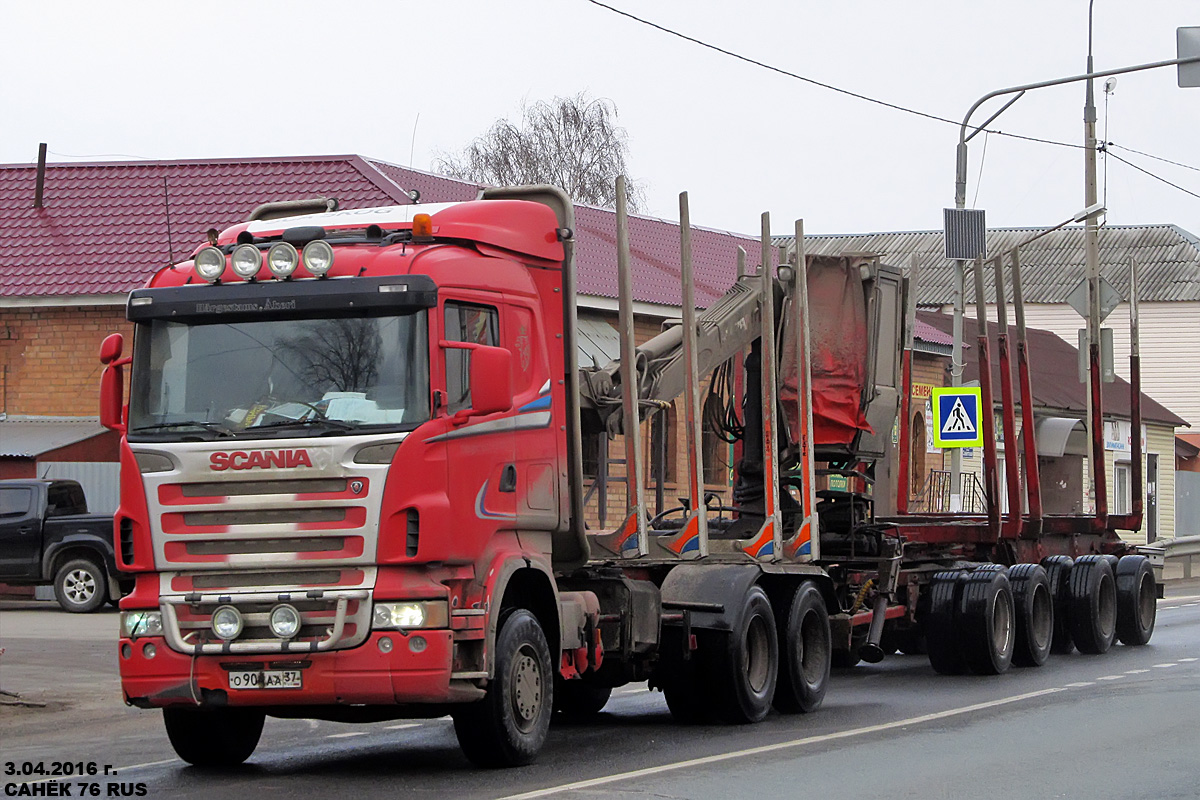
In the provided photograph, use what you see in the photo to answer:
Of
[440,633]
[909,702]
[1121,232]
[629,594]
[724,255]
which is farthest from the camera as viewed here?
[1121,232]

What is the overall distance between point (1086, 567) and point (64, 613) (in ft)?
45.1

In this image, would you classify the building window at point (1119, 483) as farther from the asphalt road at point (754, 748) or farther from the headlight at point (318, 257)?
the headlight at point (318, 257)

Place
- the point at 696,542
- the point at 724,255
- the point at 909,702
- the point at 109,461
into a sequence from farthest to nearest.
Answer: the point at 724,255
the point at 109,461
the point at 909,702
the point at 696,542

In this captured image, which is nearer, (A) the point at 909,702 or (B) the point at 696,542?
(B) the point at 696,542

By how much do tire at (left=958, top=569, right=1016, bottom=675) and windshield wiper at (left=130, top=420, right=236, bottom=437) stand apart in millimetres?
8969

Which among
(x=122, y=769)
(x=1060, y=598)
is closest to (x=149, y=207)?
(x=1060, y=598)

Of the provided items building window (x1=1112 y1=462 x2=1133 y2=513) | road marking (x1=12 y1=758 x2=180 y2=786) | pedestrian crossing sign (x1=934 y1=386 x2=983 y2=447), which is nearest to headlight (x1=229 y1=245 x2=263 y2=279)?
road marking (x1=12 y1=758 x2=180 y2=786)

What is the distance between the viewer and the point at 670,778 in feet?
32.2

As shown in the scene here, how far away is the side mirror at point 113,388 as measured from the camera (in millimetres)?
10453

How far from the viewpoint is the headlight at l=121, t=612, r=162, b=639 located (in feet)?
32.6

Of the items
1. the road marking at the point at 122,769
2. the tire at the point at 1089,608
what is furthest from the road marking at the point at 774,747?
the tire at the point at 1089,608

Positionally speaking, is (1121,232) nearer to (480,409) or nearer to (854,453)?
(854,453)

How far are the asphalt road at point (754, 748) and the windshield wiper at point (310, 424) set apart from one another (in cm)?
199

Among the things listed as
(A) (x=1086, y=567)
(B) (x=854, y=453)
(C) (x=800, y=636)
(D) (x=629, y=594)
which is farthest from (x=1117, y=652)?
(D) (x=629, y=594)
